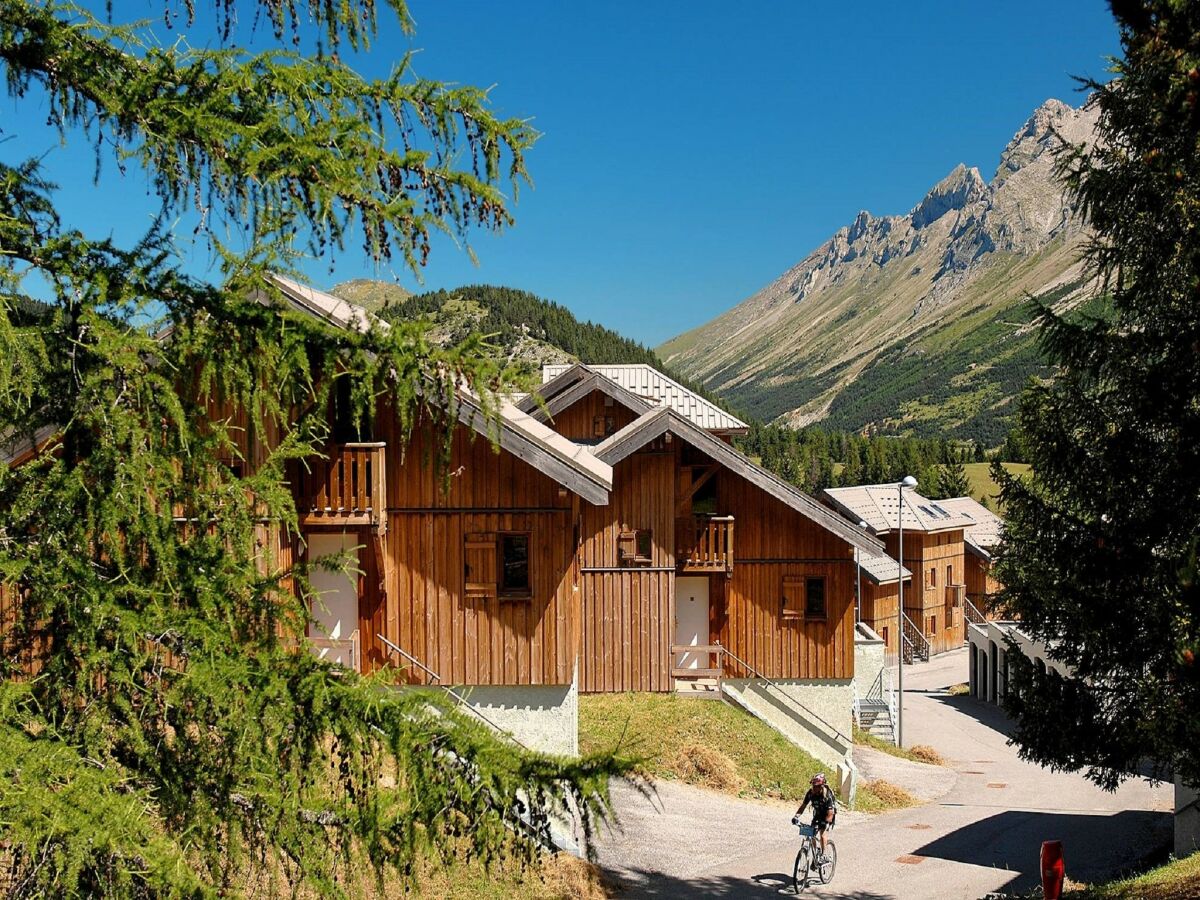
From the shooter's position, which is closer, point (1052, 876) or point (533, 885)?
point (1052, 876)

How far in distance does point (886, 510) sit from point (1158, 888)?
47.7 m

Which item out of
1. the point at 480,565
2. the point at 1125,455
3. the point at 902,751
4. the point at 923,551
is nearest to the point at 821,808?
the point at 480,565

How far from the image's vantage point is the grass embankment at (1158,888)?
445 inches

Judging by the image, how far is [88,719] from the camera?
5.25 metres

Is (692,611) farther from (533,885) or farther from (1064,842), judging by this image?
(533,885)

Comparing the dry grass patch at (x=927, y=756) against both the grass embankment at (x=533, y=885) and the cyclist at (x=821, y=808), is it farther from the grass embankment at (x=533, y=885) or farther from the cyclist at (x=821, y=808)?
the grass embankment at (x=533, y=885)

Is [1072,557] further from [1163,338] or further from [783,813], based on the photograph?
[783,813]

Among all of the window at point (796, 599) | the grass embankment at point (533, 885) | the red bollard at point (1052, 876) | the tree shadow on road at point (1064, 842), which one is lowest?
the tree shadow on road at point (1064, 842)

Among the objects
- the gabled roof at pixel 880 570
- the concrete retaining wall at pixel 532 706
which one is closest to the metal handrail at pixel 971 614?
the gabled roof at pixel 880 570

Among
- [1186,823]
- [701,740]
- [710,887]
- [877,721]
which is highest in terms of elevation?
[701,740]

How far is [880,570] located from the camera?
54625mm

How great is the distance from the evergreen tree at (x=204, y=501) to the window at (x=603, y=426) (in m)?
22.8

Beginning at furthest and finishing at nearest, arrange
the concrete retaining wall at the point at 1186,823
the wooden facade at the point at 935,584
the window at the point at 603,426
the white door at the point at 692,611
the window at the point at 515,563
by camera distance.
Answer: the wooden facade at the point at 935,584 → the window at the point at 603,426 → the white door at the point at 692,611 → the concrete retaining wall at the point at 1186,823 → the window at the point at 515,563

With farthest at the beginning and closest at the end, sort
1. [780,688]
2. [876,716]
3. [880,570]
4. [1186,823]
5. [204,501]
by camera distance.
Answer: [880,570] → [876,716] → [780,688] → [1186,823] → [204,501]
